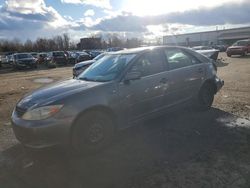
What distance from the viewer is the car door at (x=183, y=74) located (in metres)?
6.15

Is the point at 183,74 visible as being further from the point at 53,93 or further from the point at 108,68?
the point at 53,93

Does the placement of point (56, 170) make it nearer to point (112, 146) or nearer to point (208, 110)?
point (112, 146)

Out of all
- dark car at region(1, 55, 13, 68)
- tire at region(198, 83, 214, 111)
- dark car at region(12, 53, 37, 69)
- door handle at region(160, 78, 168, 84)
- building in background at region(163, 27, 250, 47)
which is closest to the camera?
door handle at region(160, 78, 168, 84)

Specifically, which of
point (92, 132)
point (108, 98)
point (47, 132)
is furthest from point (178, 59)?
point (47, 132)

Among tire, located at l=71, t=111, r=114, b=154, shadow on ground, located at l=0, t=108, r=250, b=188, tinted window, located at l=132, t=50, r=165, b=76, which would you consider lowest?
shadow on ground, located at l=0, t=108, r=250, b=188

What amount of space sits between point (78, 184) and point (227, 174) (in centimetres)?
196

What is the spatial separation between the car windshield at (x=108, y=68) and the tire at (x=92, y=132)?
2.51 ft

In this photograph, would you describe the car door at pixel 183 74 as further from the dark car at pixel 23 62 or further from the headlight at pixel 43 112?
the dark car at pixel 23 62

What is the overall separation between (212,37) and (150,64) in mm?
106858

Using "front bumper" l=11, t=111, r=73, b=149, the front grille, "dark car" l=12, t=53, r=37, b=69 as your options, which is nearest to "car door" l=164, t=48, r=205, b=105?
"front bumper" l=11, t=111, r=73, b=149

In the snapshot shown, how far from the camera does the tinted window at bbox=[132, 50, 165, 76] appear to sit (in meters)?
5.62

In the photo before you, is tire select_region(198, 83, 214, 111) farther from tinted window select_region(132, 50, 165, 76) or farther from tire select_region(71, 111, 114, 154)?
tire select_region(71, 111, 114, 154)

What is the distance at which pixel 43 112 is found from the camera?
4.46 m

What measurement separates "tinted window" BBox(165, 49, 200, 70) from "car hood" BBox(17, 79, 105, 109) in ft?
6.07
